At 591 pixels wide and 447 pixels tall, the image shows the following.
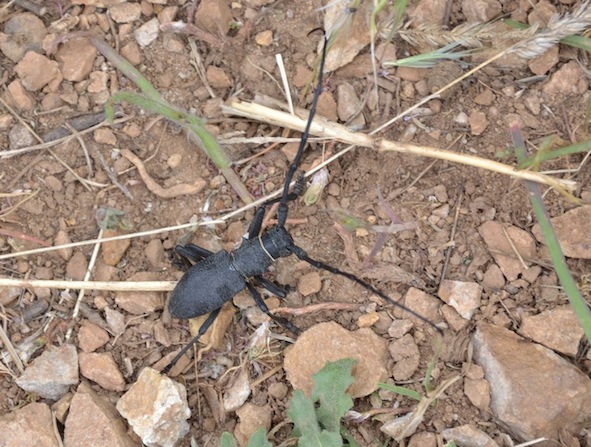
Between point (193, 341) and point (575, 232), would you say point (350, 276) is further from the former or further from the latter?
point (575, 232)

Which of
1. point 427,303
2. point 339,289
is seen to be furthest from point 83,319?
point 427,303

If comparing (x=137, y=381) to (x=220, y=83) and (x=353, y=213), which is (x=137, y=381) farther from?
(x=220, y=83)

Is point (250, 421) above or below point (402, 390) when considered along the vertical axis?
below

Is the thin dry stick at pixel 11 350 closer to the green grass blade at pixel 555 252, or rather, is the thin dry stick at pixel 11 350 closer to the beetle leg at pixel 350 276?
the beetle leg at pixel 350 276

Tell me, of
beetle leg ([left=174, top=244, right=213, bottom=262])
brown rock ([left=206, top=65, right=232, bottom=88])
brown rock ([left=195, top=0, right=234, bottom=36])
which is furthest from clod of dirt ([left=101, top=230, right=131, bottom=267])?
brown rock ([left=195, top=0, right=234, bottom=36])

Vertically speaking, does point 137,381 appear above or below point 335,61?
below

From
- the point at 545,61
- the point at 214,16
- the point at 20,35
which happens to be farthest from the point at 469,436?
the point at 20,35

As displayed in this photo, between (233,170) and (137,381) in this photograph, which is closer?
(137,381)
